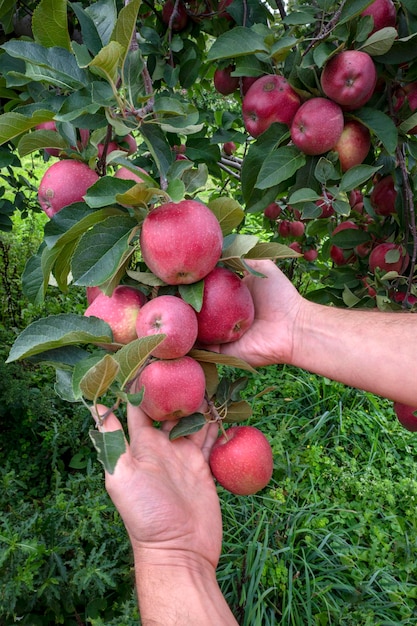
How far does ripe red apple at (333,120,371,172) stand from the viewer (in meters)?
1.19

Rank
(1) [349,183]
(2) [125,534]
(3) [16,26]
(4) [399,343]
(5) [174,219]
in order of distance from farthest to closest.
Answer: (2) [125,534]
(3) [16,26]
(4) [399,343]
(1) [349,183]
(5) [174,219]

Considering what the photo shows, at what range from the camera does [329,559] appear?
2.28 metres

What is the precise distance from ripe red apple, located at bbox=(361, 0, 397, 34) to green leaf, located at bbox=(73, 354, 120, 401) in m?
0.98

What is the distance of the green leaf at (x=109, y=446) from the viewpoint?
0.70 metres

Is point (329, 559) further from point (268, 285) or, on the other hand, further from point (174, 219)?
point (174, 219)

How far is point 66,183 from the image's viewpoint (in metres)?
0.95

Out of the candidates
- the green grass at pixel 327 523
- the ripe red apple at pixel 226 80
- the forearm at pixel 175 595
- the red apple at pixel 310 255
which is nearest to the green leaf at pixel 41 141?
the ripe red apple at pixel 226 80

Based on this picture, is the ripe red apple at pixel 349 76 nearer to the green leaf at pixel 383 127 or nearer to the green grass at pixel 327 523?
the green leaf at pixel 383 127

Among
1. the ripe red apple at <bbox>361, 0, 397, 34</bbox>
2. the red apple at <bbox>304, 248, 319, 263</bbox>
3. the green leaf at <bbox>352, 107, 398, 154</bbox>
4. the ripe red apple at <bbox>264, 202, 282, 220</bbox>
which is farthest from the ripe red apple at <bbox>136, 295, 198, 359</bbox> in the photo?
the red apple at <bbox>304, 248, 319, 263</bbox>

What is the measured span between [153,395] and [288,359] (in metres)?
0.56

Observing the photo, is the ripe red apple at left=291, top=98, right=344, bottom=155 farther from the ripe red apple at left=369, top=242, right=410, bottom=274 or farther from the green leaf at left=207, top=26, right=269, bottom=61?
the ripe red apple at left=369, top=242, right=410, bottom=274

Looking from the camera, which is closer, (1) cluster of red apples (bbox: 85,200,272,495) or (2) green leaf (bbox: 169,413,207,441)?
(1) cluster of red apples (bbox: 85,200,272,495)

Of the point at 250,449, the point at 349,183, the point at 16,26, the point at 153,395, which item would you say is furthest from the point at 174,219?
the point at 16,26

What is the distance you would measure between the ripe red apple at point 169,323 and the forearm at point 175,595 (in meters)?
0.52
